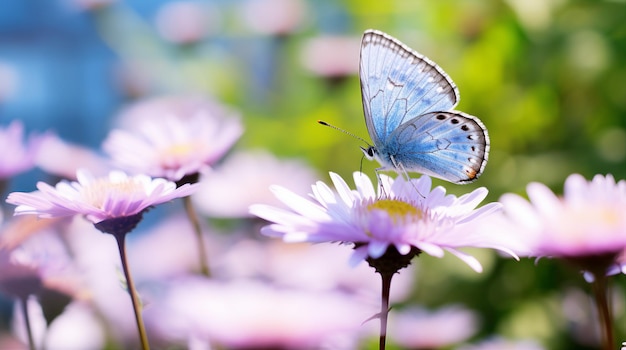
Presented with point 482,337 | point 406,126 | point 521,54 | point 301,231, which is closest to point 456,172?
point 406,126

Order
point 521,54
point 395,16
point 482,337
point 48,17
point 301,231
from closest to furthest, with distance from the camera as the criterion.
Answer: point 301,231 < point 482,337 < point 521,54 < point 395,16 < point 48,17

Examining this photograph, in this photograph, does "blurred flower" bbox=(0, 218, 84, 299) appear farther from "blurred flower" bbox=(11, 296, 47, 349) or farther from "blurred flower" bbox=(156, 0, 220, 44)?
"blurred flower" bbox=(156, 0, 220, 44)

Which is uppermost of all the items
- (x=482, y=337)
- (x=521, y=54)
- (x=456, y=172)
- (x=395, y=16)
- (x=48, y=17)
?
(x=48, y=17)

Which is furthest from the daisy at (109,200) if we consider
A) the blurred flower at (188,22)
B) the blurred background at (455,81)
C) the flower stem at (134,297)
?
the blurred flower at (188,22)

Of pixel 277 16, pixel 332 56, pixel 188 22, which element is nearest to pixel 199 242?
pixel 332 56

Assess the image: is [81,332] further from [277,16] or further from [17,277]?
[277,16]

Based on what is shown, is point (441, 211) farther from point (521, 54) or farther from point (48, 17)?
point (48, 17)

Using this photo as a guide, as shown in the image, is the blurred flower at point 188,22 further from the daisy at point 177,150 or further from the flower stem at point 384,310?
the flower stem at point 384,310
